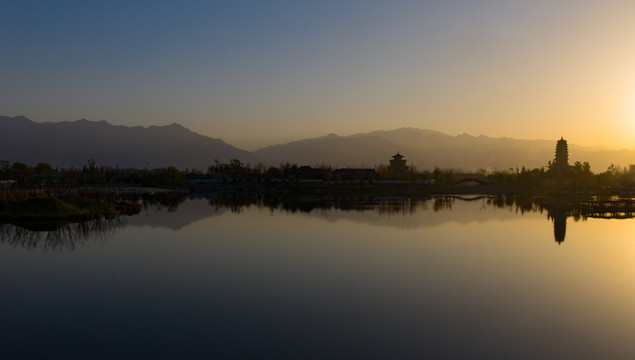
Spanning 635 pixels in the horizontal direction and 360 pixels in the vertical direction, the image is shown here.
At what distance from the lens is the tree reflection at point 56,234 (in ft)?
71.9

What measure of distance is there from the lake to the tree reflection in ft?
0.51

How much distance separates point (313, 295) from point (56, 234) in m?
18.0

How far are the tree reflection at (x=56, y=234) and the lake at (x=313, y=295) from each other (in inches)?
6.2

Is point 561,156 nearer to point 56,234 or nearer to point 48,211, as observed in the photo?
point 48,211

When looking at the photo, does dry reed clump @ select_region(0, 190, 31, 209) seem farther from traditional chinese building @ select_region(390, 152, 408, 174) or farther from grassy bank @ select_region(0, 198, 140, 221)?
traditional chinese building @ select_region(390, 152, 408, 174)

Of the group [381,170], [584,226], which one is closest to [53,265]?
[584,226]

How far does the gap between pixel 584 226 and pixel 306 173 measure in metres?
78.9

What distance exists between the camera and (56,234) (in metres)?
24.8

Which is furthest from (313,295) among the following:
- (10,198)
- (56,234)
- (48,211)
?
(10,198)

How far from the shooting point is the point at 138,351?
948 centimetres

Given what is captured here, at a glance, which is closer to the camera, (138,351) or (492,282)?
(138,351)

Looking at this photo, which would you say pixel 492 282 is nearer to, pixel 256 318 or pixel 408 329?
pixel 408 329

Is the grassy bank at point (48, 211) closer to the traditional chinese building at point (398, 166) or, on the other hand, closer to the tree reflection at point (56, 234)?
the tree reflection at point (56, 234)

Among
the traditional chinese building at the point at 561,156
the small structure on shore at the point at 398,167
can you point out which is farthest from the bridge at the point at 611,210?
the small structure on shore at the point at 398,167
